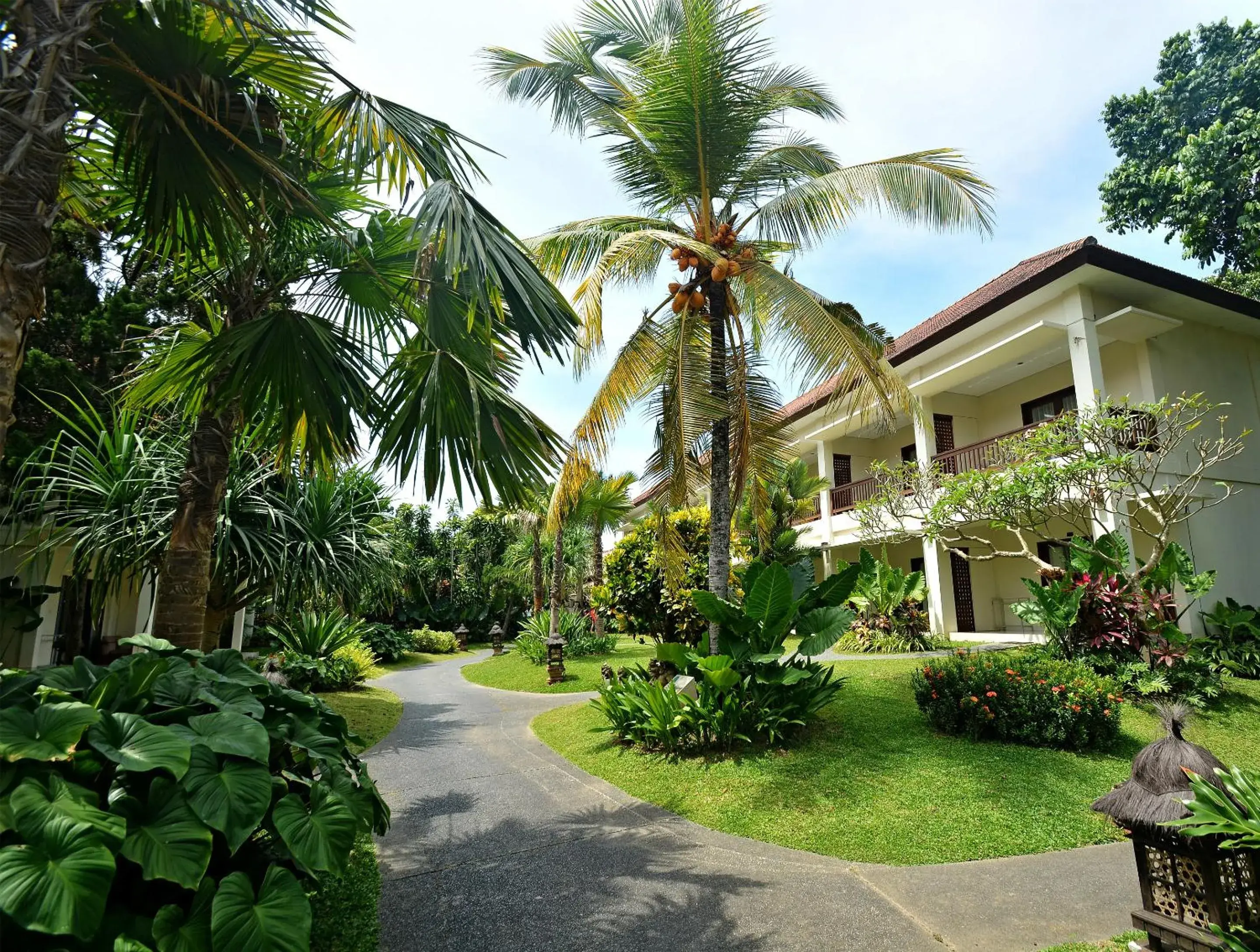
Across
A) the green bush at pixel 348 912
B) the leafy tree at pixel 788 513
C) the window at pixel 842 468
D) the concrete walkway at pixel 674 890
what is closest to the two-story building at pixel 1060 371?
the leafy tree at pixel 788 513

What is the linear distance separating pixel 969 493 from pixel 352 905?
9560 mm

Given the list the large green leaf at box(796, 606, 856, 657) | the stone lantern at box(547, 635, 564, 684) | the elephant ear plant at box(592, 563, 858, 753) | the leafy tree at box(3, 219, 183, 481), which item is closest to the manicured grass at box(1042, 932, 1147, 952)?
the elephant ear plant at box(592, 563, 858, 753)

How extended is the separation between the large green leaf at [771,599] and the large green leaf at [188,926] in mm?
5740

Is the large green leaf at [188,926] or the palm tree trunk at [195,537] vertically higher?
the palm tree trunk at [195,537]

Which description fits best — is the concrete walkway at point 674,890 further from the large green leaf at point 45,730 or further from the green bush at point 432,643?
the green bush at point 432,643

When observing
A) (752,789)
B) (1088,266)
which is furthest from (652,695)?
(1088,266)

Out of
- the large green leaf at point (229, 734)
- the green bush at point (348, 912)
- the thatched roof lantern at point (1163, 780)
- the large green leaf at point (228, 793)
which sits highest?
the large green leaf at point (229, 734)

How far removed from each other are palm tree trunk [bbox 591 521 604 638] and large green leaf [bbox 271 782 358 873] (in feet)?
58.9

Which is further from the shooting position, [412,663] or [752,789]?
[412,663]

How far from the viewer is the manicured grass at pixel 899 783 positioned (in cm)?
516

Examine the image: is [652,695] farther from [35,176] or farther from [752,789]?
[35,176]

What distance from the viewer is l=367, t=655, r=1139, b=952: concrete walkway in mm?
3691

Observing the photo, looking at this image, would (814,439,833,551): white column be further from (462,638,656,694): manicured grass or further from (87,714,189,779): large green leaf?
(87,714,189,779): large green leaf

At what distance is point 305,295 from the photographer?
571 centimetres
